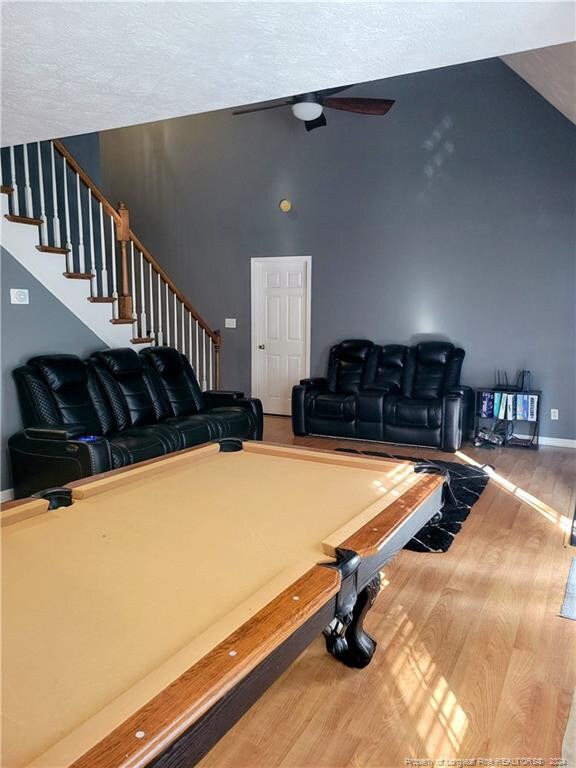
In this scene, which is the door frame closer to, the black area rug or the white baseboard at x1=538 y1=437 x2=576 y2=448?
the black area rug

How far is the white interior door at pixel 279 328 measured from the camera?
726 cm

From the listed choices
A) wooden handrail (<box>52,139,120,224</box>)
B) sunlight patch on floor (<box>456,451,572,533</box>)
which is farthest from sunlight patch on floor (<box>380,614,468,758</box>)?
wooden handrail (<box>52,139,120,224</box>)

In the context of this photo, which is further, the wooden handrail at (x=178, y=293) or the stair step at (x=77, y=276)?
the wooden handrail at (x=178, y=293)

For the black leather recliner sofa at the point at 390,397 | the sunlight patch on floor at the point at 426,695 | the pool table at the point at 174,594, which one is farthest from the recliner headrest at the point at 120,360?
the sunlight patch on floor at the point at 426,695

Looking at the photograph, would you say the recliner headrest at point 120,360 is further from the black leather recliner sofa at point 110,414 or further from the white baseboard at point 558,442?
the white baseboard at point 558,442

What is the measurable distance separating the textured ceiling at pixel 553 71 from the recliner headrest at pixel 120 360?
3.90 meters

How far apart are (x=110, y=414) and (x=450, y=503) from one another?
9.77 ft

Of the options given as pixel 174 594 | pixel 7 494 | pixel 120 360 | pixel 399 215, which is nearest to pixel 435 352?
pixel 399 215

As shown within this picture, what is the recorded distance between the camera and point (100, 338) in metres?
4.93

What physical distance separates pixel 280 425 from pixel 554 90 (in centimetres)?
440

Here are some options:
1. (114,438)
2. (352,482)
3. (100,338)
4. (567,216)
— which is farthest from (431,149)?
(352,482)

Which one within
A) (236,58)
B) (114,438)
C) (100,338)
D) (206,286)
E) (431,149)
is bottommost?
(114,438)

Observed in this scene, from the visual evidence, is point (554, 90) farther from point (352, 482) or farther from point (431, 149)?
point (352, 482)

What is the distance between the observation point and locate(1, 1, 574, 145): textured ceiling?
1716 millimetres
